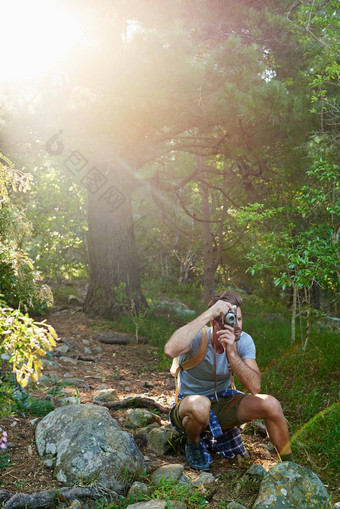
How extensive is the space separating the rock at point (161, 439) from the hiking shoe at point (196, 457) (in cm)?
23

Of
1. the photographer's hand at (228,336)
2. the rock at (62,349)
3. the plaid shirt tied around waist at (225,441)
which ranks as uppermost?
the photographer's hand at (228,336)

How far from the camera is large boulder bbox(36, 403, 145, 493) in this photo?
2.77 m

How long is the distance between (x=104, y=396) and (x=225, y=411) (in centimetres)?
157

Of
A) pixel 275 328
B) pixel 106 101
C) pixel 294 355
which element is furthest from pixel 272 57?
pixel 294 355

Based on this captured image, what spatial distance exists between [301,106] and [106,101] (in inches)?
113

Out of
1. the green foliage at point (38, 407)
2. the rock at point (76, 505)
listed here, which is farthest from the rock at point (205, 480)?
the green foliage at point (38, 407)

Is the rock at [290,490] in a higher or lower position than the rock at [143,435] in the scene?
higher

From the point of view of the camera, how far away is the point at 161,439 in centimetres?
347

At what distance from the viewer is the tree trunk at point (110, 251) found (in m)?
8.37

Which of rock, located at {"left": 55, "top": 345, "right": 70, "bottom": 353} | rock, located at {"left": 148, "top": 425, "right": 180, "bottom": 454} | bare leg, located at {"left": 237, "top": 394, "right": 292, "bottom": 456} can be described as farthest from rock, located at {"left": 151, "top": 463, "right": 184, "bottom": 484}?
rock, located at {"left": 55, "top": 345, "right": 70, "bottom": 353}

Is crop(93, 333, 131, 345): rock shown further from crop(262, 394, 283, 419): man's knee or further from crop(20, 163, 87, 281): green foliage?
crop(262, 394, 283, 419): man's knee

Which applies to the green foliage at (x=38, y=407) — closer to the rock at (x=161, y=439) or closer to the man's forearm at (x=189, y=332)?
the rock at (x=161, y=439)

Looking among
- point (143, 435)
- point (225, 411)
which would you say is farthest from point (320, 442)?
point (143, 435)

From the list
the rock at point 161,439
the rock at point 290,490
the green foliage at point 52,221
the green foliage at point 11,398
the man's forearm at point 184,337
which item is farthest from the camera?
the green foliage at point 52,221
